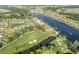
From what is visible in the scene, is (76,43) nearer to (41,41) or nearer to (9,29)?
(41,41)

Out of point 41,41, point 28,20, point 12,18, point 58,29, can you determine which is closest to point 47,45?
point 41,41

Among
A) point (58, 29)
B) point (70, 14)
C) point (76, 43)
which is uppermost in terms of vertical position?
point (70, 14)

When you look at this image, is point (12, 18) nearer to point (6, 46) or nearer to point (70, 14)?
point (6, 46)
